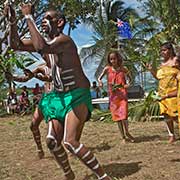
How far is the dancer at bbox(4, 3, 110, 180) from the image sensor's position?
14.7ft

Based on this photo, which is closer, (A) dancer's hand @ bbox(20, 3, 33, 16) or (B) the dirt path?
(A) dancer's hand @ bbox(20, 3, 33, 16)

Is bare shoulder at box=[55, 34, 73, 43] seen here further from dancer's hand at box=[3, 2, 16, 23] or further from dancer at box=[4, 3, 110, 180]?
dancer's hand at box=[3, 2, 16, 23]

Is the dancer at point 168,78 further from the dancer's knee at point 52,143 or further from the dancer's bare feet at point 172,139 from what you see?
the dancer's knee at point 52,143

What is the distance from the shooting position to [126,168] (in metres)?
5.64

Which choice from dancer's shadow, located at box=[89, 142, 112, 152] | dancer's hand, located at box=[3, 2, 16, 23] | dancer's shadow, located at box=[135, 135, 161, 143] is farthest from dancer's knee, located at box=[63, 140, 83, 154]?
dancer's shadow, located at box=[135, 135, 161, 143]

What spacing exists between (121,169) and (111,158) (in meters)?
0.71

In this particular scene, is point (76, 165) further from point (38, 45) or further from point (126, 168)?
point (38, 45)

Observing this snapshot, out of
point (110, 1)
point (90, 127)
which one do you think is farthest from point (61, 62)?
point (110, 1)

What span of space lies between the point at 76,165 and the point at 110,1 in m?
29.7

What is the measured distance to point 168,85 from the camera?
6875 millimetres

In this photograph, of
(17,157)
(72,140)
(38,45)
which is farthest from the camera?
(17,157)

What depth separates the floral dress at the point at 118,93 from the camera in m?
7.62

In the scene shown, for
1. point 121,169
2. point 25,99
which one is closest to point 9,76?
point 121,169

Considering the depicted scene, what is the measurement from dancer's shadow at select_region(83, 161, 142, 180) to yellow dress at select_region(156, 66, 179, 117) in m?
1.37
